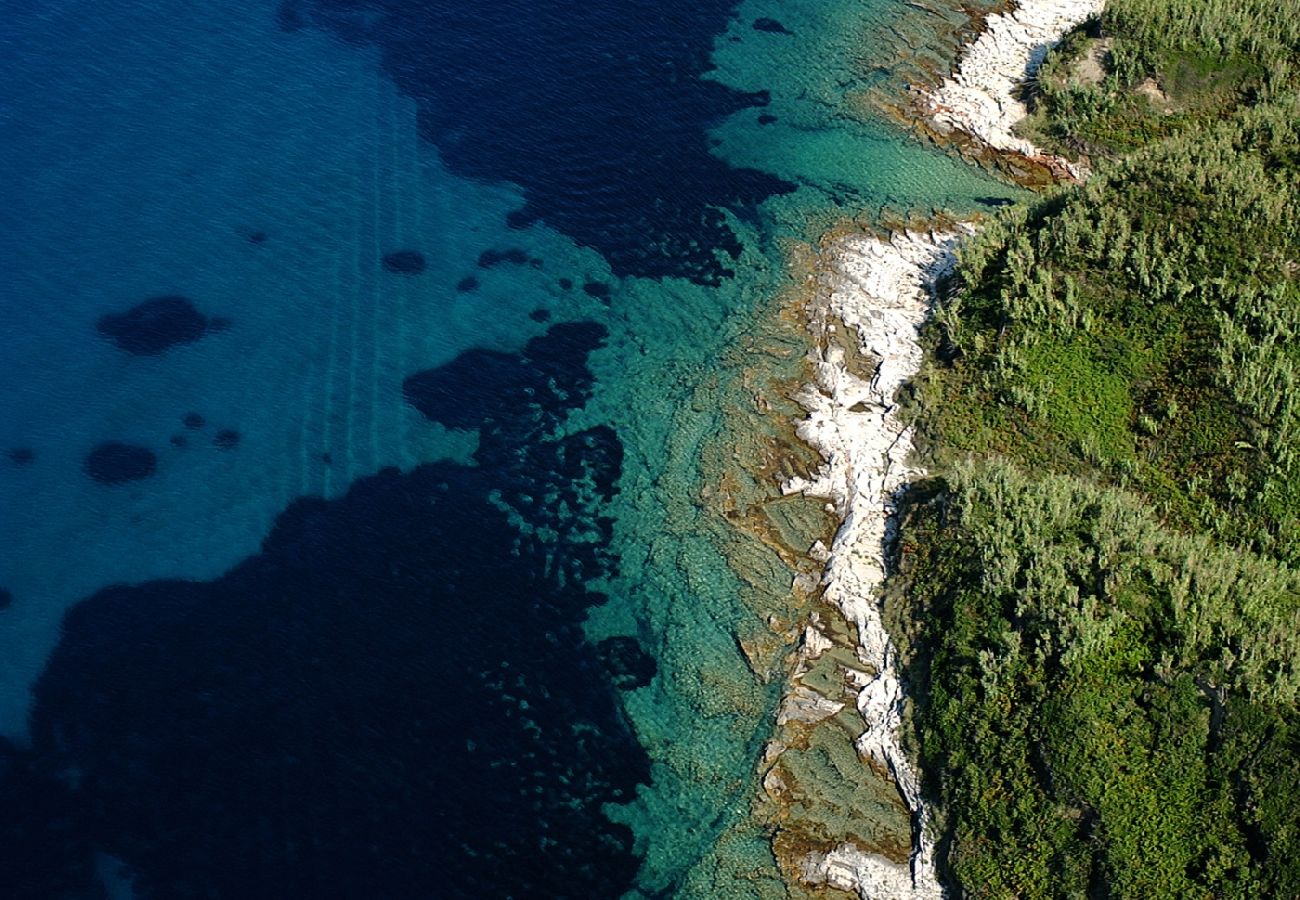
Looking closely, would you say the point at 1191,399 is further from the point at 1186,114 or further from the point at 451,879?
the point at 451,879

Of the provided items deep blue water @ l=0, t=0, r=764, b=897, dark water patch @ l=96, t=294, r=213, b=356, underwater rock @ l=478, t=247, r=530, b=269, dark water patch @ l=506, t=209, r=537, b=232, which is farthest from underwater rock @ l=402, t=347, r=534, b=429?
dark water patch @ l=96, t=294, r=213, b=356

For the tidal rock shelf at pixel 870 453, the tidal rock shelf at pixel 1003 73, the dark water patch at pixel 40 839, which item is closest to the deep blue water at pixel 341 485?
the dark water patch at pixel 40 839

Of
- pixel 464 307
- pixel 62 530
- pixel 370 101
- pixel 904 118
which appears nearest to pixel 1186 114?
pixel 904 118

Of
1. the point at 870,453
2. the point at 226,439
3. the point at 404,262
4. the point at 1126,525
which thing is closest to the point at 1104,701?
the point at 1126,525

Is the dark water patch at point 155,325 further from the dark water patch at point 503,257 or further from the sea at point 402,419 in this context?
the dark water patch at point 503,257

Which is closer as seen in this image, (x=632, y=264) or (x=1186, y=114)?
(x=632, y=264)

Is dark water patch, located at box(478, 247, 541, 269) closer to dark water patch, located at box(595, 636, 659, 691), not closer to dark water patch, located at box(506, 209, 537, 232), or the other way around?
dark water patch, located at box(506, 209, 537, 232)

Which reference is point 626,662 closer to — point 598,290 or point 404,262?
point 598,290
